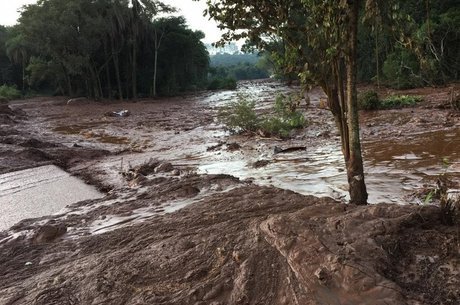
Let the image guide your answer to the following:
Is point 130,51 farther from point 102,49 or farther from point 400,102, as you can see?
point 400,102

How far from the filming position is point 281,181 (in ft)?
19.2

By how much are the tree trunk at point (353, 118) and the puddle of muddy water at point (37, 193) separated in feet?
12.3

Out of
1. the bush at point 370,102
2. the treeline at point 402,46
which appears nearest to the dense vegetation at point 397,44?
the treeline at point 402,46

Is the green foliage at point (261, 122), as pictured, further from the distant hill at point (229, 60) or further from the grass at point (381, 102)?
the distant hill at point (229, 60)

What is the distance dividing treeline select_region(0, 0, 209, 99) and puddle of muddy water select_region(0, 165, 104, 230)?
25106 mm

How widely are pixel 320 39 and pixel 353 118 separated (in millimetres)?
733

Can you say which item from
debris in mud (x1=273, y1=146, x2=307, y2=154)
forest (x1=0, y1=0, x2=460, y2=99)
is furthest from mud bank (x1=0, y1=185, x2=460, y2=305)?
forest (x1=0, y1=0, x2=460, y2=99)

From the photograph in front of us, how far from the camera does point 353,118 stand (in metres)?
3.62

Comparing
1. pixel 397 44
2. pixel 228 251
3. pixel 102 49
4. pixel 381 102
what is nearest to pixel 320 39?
pixel 397 44

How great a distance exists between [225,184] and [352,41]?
248cm

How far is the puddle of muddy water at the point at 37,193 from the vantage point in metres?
5.71

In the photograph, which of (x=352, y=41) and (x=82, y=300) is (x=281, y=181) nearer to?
(x=352, y=41)

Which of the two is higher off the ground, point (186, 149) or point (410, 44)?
point (410, 44)

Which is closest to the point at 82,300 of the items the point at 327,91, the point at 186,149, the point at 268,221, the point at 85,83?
the point at 268,221
